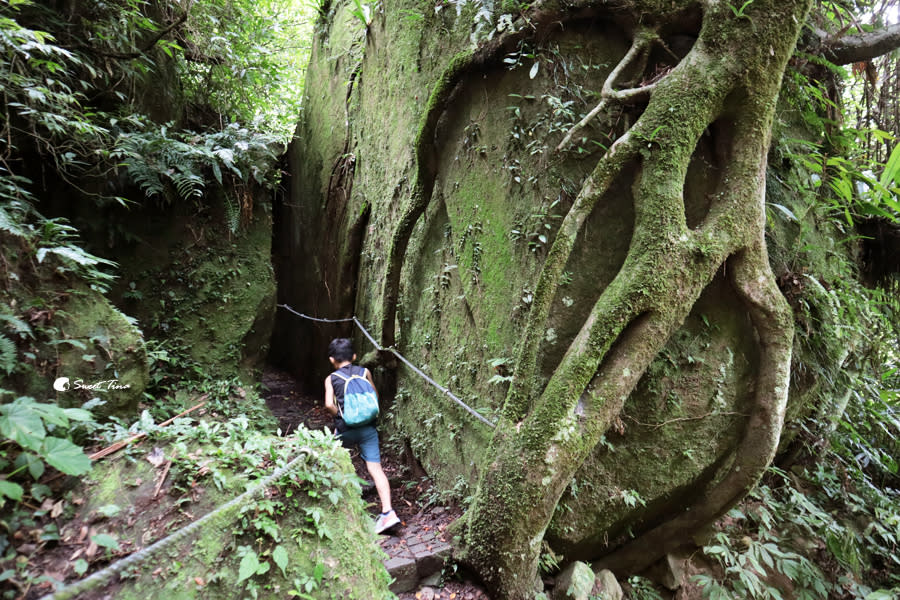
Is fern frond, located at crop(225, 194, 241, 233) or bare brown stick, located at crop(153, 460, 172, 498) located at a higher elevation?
fern frond, located at crop(225, 194, 241, 233)

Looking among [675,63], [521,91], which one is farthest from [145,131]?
[675,63]

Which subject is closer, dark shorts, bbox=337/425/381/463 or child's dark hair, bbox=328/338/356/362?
dark shorts, bbox=337/425/381/463

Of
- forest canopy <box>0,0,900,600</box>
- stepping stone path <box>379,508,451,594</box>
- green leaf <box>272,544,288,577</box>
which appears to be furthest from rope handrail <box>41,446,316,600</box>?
stepping stone path <box>379,508,451,594</box>

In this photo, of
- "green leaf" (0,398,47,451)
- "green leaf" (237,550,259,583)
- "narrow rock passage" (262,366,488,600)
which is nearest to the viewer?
"green leaf" (0,398,47,451)

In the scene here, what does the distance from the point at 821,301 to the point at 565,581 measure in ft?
10.0

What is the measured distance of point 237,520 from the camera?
2.31m

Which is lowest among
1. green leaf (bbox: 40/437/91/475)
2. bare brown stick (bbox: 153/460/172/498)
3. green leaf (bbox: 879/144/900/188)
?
bare brown stick (bbox: 153/460/172/498)

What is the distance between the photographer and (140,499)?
A: 2.36 metres

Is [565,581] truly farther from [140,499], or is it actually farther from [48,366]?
[48,366]

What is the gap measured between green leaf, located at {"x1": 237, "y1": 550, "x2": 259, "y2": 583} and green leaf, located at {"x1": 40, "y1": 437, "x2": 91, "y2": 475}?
82cm

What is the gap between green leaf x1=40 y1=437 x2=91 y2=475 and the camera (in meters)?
1.98

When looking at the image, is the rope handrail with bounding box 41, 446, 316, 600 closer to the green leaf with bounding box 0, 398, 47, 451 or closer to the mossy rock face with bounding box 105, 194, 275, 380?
the green leaf with bounding box 0, 398, 47, 451

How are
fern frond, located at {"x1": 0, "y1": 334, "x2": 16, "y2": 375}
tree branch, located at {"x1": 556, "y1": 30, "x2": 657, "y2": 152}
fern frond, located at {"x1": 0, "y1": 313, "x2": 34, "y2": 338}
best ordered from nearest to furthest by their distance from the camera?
fern frond, located at {"x1": 0, "y1": 334, "x2": 16, "y2": 375} < fern frond, located at {"x1": 0, "y1": 313, "x2": 34, "y2": 338} < tree branch, located at {"x1": 556, "y1": 30, "x2": 657, "y2": 152}

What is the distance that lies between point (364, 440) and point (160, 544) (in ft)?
6.73
